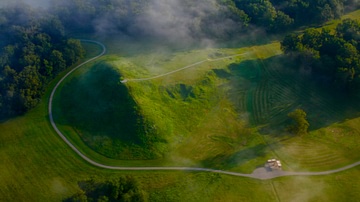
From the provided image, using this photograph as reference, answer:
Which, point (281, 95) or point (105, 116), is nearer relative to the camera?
point (105, 116)

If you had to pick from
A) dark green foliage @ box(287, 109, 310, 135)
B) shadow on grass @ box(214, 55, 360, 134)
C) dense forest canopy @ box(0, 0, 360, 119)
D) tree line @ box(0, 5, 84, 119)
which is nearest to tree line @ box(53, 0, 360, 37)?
dense forest canopy @ box(0, 0, 360, 119)

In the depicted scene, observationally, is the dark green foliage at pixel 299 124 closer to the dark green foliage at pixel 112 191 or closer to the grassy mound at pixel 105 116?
the grassy mound at pixel 105 116

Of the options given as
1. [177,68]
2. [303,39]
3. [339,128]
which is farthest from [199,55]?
[339,128]

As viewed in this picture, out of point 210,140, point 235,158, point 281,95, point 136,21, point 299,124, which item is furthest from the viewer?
point 136,21

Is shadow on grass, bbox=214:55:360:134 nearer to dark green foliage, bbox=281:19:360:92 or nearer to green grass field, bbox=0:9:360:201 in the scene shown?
green grass field, bbox=0:9:360:201

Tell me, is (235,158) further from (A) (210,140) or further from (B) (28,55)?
(B) (28,55)

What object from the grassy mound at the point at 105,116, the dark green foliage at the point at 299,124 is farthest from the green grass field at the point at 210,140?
the dark green foliage at the point at 299,124

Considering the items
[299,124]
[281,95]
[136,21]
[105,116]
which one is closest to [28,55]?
[105,116]

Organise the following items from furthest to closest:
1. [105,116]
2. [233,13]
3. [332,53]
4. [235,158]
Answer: [233,13] → [332,53] → [105,116] → [235,158]
